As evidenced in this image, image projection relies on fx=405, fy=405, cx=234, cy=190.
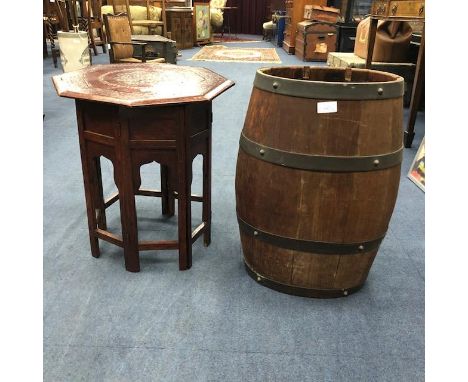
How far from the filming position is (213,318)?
1.58 meters

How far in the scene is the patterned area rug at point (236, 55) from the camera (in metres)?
7.69

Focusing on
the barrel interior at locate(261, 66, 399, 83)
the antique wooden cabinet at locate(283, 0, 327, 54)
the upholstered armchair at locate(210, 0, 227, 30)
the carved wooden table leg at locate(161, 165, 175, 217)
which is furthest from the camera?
the upholstered armchair at locate(210, 0, 227, 30)

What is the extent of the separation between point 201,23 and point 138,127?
9.05 meters

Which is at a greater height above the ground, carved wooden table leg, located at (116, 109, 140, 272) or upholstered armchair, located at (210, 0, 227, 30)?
upholstered armchair, located at (210, 0, 227, 30)

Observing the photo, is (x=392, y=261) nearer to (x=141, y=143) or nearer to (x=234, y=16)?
(x=141, y=143)

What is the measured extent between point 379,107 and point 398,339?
856mm

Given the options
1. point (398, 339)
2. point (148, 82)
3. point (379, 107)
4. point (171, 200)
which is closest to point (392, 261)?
point (398, 339)

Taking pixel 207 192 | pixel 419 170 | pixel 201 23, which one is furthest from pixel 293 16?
pixel 207 192

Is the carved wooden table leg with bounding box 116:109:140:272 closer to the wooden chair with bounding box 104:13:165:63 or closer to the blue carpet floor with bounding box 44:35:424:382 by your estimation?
the blue carpet floor with bounding box 44:35:424:382

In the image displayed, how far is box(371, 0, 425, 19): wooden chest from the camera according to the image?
121 inches

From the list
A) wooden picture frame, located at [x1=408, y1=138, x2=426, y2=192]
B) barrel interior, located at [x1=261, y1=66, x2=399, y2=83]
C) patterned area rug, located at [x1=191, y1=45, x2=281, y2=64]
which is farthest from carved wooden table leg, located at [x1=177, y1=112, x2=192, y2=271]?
patterned area rug, located at [x1=191, y1=45, x2=281, y2=64]

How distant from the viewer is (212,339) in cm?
148

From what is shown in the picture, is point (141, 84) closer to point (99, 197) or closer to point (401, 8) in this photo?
point (99, 197)

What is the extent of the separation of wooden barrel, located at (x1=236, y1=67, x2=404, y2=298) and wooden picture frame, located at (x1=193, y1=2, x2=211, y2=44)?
854cm
